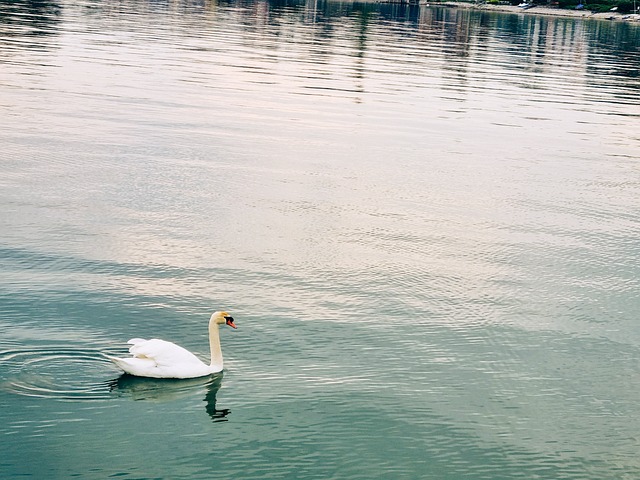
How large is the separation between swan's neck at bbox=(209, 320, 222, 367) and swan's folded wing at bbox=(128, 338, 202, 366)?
311 mm

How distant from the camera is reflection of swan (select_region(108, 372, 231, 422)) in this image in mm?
11953

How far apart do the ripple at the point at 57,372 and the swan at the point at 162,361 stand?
0.36 metres

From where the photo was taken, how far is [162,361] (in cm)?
1211

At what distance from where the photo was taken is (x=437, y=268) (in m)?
18.1

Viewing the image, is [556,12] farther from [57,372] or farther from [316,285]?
[57,372]

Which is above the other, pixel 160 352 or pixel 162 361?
pixel 160 352

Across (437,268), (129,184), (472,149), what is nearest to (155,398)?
(437,268)

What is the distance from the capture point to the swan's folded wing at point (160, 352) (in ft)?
39.6

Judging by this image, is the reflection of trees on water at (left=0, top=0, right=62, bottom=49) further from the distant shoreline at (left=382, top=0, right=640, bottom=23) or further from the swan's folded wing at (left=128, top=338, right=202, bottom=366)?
the distant shoreline at (left=382, top=0, right=640, bottom=23)

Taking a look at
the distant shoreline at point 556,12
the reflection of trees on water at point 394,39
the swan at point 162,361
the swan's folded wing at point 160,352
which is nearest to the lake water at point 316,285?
the swan at point 162,361

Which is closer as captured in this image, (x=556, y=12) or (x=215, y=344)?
(x=215, y=344)

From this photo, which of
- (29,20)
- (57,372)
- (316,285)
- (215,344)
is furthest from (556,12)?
(57,372)

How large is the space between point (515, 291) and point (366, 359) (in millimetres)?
4479

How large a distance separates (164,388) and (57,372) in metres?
1.33
